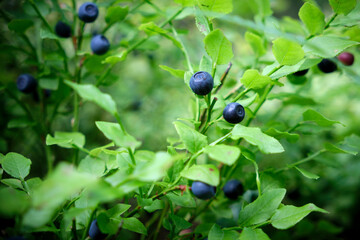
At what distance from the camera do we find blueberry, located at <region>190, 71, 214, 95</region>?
2.03 feet

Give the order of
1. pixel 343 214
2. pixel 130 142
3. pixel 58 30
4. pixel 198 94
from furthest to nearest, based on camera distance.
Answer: pixel 343 214
pixel 58 30
pixel 198 94
pixel 130 142

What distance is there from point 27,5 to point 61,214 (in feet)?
2.58

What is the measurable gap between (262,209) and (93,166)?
42 centimetres

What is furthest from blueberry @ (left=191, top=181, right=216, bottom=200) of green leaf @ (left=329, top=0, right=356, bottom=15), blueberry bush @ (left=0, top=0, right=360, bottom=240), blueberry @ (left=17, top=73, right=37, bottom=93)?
blueberry @ (left=17, top=73, right=37, bottom=93)

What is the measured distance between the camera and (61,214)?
644 mm

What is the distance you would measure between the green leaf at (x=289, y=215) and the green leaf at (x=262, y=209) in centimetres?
1

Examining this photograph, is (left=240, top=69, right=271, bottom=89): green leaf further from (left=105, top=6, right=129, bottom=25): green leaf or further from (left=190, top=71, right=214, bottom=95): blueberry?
(left=105, top=6, right=129, bottom=25): green leaf

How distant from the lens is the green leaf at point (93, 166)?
2.19 ft

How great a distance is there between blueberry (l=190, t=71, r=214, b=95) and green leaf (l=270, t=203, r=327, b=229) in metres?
0.32

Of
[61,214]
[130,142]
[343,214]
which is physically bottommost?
[343,214]

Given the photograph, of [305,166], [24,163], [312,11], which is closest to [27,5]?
[24,163]

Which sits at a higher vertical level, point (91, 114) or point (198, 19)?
point (198, 19)

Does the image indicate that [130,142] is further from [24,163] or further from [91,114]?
[91,114]

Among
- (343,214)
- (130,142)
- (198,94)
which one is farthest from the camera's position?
(343,214)
